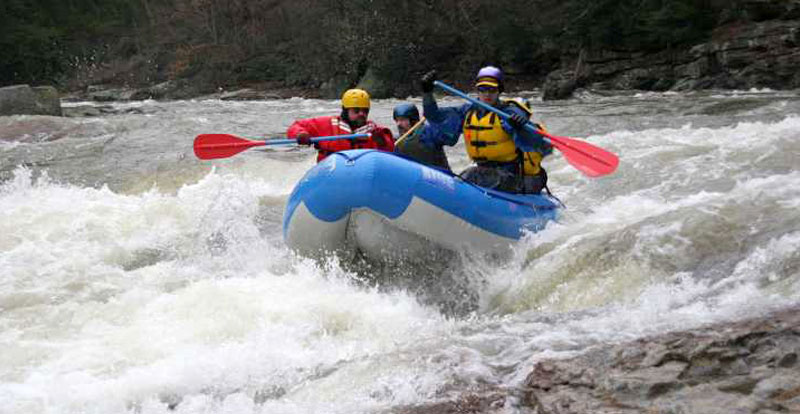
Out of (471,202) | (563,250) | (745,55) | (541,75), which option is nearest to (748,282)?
(563,250)

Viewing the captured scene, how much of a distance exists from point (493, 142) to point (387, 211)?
4.02 ft

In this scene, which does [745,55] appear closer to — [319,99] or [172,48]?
[319,99]

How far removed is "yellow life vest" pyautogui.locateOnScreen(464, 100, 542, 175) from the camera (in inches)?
242

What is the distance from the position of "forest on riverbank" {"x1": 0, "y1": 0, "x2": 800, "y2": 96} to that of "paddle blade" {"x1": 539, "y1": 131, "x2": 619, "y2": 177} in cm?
1387

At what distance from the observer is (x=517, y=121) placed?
5.89 metres

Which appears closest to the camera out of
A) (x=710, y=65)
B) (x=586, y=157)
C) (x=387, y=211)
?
(x=387, y=211)

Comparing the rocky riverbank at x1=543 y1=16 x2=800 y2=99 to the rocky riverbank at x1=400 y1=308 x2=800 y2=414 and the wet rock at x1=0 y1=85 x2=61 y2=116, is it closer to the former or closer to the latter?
the wet rock at x1=0 y1=85 x2=61 y2=116

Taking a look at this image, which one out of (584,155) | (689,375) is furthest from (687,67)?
(689,375)

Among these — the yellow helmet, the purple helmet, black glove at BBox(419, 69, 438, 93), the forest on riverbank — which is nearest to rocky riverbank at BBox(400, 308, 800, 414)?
the purple helmet

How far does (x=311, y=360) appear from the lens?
13.2 ft

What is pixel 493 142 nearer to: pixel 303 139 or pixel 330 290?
pixel 303 139

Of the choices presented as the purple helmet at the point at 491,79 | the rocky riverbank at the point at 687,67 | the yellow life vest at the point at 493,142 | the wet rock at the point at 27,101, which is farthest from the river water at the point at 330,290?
the rocky riverbank at the point at 687,67

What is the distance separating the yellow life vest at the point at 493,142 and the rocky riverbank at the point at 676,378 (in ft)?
9.63

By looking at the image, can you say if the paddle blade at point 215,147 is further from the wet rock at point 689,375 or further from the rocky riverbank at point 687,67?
the rocky riverbank at point 687,67
